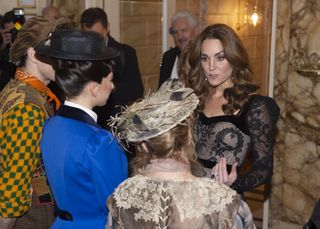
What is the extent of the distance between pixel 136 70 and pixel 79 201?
2.91 m

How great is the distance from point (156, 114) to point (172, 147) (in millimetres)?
133

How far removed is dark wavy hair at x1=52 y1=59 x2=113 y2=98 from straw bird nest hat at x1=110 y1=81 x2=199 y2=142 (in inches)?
11.5

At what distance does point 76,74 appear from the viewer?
1981mm

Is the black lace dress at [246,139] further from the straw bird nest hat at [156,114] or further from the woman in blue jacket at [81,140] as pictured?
the straw bird nest hat at [156,114]

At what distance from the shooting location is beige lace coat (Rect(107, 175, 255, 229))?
1655 millimetres

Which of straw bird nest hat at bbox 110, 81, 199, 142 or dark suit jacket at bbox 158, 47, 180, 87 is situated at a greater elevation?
straw bird nest hat at bbox 110, 81, 199, 142

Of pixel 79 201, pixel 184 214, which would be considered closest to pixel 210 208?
pixel 184 214

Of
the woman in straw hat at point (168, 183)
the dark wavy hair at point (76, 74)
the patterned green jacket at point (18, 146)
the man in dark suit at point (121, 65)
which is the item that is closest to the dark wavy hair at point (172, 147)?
the woman in straw hat at point (168, 183)

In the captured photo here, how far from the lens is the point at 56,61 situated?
6.72 ft

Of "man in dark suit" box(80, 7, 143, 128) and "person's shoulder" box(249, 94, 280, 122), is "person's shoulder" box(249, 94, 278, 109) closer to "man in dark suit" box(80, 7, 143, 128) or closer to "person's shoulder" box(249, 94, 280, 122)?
"person's shoulder" box(249, 94, 280, 122)

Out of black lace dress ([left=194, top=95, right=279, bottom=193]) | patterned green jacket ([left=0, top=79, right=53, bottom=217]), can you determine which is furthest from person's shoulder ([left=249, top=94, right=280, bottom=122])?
patterned green jacket ([left=0, top=79, right=53, bottom=217])

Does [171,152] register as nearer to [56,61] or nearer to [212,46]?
[56,61]

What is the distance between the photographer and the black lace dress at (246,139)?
2.46 m

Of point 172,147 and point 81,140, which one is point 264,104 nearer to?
point 172,147
